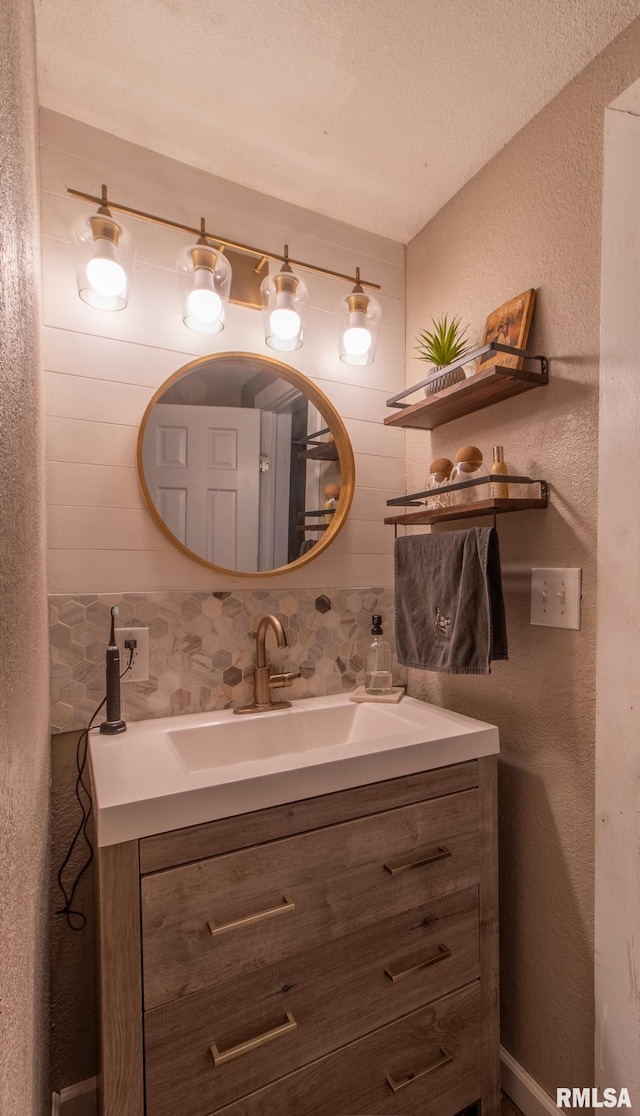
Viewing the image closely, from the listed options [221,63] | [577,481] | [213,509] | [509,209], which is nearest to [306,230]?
[221,63]

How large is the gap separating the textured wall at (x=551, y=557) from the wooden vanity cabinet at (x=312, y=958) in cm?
14

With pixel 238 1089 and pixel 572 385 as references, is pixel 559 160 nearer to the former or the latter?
pixel 572 385

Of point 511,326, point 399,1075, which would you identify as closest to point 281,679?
point 399,1075

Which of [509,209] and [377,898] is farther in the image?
[509,209]

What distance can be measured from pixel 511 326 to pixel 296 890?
4.17 feet

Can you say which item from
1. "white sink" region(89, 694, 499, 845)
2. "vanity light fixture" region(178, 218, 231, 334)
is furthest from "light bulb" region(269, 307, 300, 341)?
"white sink" region(89, 694, 499, 845)

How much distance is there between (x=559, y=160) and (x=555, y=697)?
1182 millimetres

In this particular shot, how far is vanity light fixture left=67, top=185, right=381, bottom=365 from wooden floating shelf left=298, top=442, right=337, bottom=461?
26 cm

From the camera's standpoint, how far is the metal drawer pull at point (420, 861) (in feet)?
3.18

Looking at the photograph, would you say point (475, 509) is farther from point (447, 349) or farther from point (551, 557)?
point (447, 349)

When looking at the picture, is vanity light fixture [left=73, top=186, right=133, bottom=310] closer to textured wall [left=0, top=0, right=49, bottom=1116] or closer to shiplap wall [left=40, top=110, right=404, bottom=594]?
shiplap wall [left=40, top=110, right=404, bottom=594]

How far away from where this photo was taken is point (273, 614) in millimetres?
1406

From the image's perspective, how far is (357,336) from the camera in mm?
1476

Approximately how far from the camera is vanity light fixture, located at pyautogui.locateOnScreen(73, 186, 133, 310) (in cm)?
113
